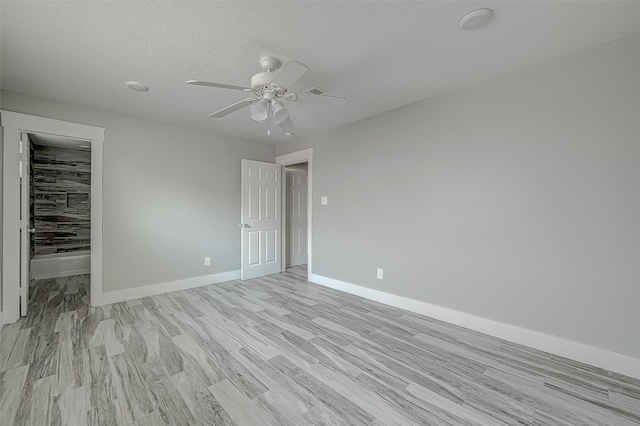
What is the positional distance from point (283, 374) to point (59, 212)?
5603mm

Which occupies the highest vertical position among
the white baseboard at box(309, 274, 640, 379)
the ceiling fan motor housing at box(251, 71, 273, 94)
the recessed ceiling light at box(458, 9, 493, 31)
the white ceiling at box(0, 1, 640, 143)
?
the white ceiling at box(0, 1, 640, 143)

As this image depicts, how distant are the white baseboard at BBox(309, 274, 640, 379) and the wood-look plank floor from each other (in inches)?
3.3

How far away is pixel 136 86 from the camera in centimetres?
259

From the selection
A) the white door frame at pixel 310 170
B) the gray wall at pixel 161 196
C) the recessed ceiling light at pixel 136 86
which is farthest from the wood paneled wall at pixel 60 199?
the white door frame at pixel 310 170

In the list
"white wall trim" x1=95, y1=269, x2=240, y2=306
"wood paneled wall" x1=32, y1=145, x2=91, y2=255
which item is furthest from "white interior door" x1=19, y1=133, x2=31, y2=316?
"wood paneled wall" x1=32, y1=145, x2=91, y2=255

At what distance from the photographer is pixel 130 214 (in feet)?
11.4

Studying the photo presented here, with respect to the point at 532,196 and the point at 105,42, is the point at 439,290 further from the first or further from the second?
→ the point at 105,42

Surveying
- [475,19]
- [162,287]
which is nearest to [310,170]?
[162,287]

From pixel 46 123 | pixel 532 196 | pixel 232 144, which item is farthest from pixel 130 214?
pixel 532 196

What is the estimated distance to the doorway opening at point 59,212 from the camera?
4.34 meters

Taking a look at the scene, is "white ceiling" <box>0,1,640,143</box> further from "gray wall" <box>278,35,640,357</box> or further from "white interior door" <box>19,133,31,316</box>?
"white interior door" <box>19,133,31,316</box>

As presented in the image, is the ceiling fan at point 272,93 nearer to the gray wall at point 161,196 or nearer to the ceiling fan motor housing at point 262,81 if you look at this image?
the ceiling fan motor housing at point 262,81

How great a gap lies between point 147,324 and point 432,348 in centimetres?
282

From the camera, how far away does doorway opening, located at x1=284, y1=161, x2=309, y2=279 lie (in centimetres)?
555
